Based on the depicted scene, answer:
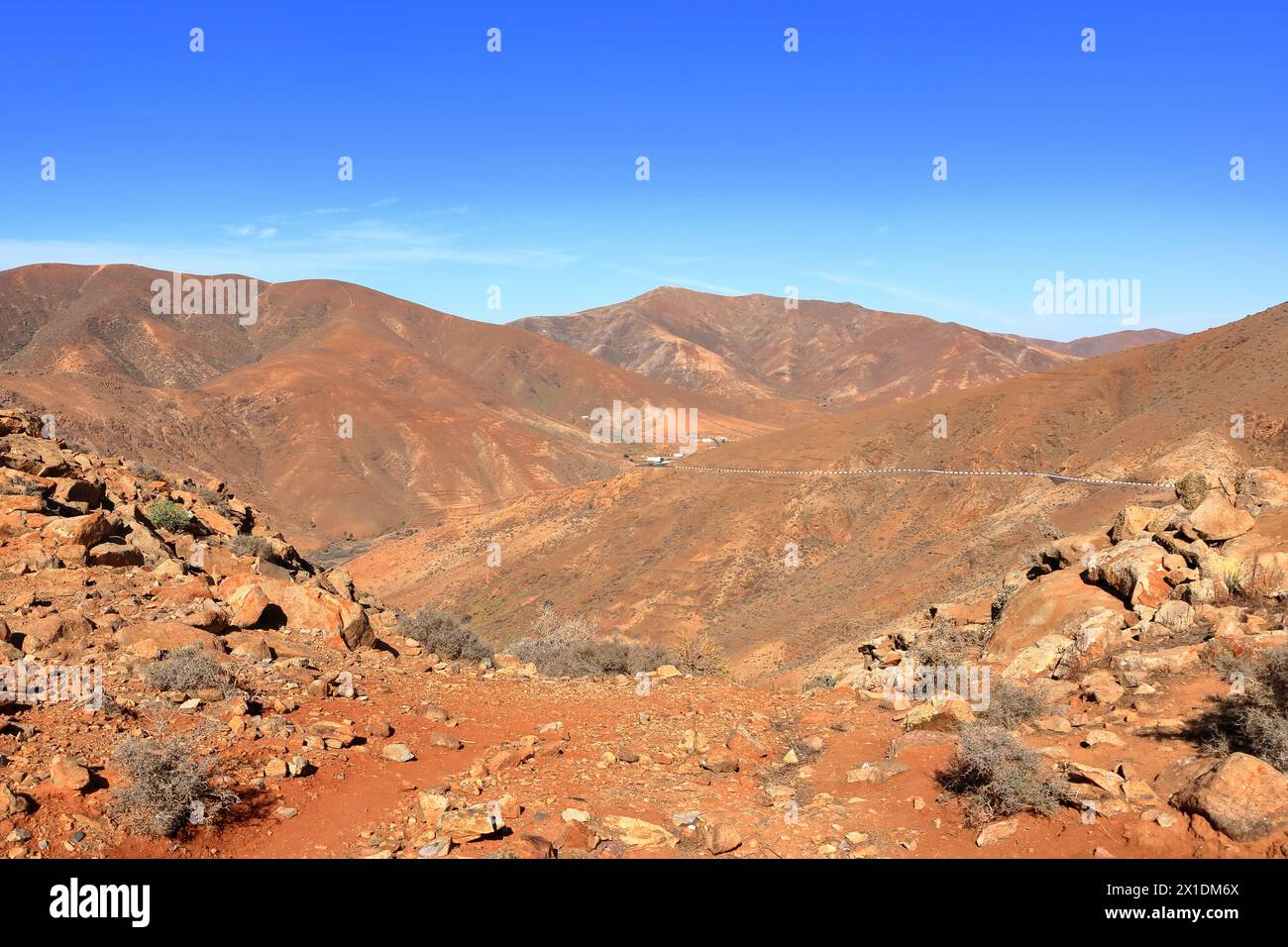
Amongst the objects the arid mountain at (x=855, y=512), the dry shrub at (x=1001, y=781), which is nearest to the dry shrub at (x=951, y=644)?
the dry shrub at (x=1001, y=781)

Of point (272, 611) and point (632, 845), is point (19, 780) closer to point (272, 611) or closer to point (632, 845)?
point (632, 845)

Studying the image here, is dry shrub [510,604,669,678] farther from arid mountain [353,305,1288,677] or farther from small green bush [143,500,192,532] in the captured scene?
arid mountain [353,305,1288,677]

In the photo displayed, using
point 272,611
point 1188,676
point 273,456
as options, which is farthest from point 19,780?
point 273,456

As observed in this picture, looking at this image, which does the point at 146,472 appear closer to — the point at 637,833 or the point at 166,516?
the point at 166,516

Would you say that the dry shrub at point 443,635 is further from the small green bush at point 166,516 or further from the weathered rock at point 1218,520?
the weathered rock at point 1218,520

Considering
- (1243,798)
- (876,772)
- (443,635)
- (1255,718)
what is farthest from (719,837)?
(443,635)

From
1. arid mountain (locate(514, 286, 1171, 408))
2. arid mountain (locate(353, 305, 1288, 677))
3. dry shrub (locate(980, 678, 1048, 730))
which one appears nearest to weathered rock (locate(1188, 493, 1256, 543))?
dry shrub (locate(980, 678, 1048, 730))

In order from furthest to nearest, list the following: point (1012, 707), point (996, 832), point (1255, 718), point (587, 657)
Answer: point (587, 657), point (1012, 707), point (1255, 718), point (996, 832)
